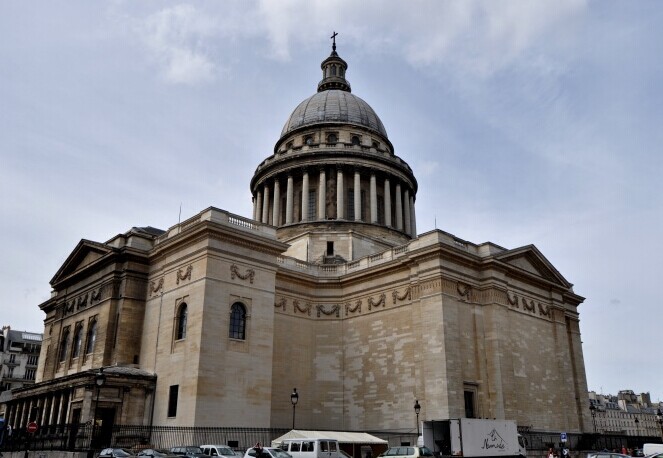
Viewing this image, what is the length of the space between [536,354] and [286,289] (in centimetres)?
1679

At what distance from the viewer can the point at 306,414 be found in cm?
3897

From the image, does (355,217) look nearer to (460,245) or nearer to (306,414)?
(460,245)

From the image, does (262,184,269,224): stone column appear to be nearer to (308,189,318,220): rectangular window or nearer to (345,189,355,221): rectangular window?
(308,189,318,220): rectangular window

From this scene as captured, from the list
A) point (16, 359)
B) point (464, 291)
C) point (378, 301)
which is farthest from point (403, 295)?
point (16, 359)

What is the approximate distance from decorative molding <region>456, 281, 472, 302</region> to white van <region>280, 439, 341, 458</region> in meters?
14.7

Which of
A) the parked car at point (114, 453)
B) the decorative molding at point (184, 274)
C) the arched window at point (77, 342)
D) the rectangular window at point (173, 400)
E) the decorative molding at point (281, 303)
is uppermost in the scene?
the decorative molding at point (184, 274)

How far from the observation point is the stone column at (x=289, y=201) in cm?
5209

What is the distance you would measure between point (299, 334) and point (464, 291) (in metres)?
11.0

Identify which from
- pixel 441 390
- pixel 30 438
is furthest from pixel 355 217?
pixel 30 438

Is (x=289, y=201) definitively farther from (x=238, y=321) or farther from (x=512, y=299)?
(x=512, y=299)

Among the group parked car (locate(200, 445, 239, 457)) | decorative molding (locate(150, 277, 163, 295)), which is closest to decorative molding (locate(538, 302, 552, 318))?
decorative molding (locate(150, 277, 163, 295))

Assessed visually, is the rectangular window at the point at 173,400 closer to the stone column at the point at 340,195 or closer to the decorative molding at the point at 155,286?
the decorative molding at the point at 155,286

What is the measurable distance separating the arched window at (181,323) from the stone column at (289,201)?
1846cm

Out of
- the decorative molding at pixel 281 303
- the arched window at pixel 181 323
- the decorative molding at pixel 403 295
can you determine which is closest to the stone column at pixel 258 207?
the decorative molding at pixel 281 303
